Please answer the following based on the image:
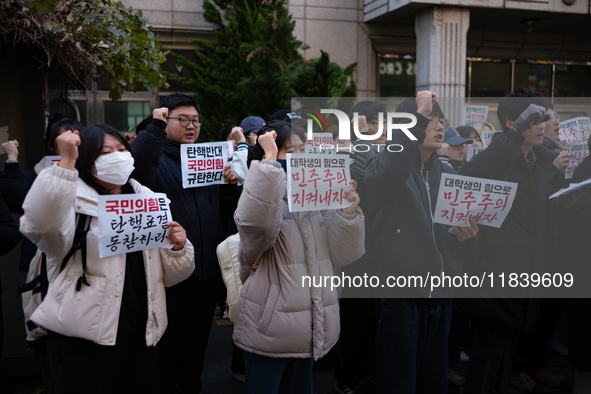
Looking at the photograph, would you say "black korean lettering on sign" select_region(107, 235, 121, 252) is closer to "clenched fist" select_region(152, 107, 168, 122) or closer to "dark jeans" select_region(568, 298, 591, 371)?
"clenched fist" select_region(152, 107, 168, 122)

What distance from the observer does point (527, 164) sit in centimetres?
345

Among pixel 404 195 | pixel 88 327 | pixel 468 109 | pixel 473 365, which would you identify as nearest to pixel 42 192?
pixel 88 327

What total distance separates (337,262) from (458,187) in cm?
87

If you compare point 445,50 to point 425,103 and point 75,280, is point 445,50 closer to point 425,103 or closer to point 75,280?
point 425,103

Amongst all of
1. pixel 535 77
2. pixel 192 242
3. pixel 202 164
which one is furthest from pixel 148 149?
pixel 535 77

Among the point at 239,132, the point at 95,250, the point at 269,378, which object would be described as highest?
the point at 239,132

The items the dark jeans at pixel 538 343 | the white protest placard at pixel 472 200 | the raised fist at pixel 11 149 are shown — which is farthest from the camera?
the dark jeans at pixel 538 343

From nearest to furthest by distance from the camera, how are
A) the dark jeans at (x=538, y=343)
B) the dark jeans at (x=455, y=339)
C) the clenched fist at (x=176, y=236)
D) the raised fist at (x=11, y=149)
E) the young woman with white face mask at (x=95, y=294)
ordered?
the young woman with white face mask at (x=95, y=294) → the clenched fist at (x=176, y=236) → the raised fist at (x=11, y=149) → the dark jeans at (x=538, y=343) → the dark jeans at (x=455, y=339)

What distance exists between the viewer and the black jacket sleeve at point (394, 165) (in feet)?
9.53

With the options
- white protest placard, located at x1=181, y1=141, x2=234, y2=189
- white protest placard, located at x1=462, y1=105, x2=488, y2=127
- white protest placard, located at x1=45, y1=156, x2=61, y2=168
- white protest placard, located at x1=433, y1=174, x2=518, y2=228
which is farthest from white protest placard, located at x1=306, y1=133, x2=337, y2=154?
white protest placard, located at x1=462, y1=105, x2=488, y2=127

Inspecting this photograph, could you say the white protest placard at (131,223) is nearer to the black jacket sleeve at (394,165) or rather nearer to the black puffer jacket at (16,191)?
the black jacket sleeve at (394,165)

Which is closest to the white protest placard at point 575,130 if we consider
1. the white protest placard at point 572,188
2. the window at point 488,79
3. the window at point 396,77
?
the white protest placard at point 572,188

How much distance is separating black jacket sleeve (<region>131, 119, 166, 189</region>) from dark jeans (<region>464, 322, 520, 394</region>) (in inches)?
88.4

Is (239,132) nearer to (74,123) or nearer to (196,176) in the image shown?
(196,176)
